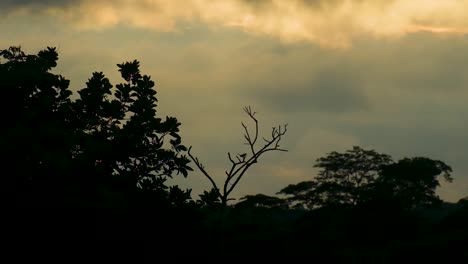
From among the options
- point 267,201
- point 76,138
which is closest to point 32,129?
point 76,138

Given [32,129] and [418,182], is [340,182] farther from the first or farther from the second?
[32,129]

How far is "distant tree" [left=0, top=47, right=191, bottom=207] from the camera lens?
1677 centimetres

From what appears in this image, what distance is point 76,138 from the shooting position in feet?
58.5

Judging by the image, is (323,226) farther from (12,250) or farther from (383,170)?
(12,250)

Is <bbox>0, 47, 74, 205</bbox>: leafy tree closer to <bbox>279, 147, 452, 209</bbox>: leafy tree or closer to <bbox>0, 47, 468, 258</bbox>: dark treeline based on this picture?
<bbox>0, 47, 468, 258</bbox>: dark treeline

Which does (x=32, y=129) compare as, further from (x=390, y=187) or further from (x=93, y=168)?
(x=390, y=187)

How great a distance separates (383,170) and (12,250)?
62.0 m

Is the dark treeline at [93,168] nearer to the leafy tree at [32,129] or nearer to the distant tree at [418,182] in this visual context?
the leafy tree at [32,129]

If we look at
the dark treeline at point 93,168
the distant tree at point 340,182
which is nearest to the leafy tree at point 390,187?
the distant tree at point 340,182

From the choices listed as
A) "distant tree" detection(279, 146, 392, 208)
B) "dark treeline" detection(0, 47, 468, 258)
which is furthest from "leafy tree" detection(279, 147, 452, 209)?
"dark treeline" detection(0, 47, 468, 258)

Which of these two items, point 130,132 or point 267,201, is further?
point 267,201

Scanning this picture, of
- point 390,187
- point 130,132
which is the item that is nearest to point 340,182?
point 390,187

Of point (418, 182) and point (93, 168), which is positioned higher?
point (418, 182)

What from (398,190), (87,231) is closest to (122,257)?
(87,231)
